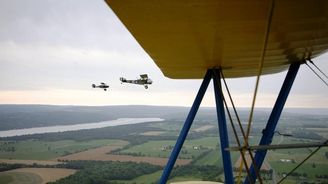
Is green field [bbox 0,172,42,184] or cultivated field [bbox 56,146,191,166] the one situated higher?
cultivated field [bbox 56,146,191,166]

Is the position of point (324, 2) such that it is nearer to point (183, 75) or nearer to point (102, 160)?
point (183, 75)

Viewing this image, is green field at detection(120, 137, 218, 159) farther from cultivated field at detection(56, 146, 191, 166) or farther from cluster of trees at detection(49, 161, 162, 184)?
cluster of trees at detection(49, 161, 162, 184)

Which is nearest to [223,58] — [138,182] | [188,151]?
[138,182]

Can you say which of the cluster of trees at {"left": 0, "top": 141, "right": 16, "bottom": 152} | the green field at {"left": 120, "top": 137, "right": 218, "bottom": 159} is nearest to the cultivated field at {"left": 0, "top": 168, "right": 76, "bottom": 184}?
the green field at {"left": 120, "top": 137, "right": 218, "bottom": 159}

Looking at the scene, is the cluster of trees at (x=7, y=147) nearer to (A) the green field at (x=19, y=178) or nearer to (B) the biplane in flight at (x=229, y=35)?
(A) the green field at (x=19, y=178)

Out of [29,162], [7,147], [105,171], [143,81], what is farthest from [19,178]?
[143,81]

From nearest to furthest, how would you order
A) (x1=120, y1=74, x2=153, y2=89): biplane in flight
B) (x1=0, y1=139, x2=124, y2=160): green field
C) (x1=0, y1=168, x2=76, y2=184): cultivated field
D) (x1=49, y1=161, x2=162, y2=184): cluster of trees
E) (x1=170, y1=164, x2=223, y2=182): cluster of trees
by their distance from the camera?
(x1=120, y1=74, x2=153, y2=89): biplane in flight
(x1=170, y1=164, x2=223, y2=182): cluster of trees
(x1=0, y1=168, x2=76, y2=184): cultivated field
(x1=49, y1=161, x2=162, y2=184): cluster of trees
(x1=0, y1=139, x2=124, y2=160): green field

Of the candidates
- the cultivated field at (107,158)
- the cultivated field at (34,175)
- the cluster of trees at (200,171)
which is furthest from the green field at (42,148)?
the cluster of trees at (200,171)

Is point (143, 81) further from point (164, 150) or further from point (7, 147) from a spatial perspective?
point (7, 147)
